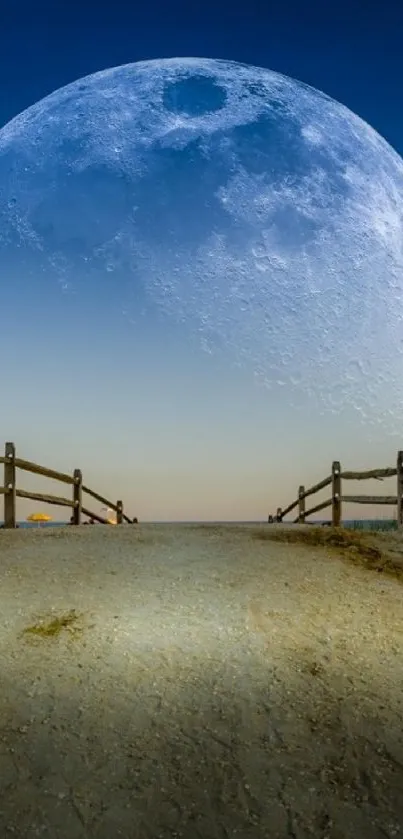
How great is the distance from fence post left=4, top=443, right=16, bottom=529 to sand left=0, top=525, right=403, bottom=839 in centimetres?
453

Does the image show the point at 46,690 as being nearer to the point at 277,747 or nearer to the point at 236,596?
the point at 277,747

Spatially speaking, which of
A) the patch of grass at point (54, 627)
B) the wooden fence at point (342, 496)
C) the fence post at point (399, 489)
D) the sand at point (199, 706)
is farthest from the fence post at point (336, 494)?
the patch of grass at point (54, 627)

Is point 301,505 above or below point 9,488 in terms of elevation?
below

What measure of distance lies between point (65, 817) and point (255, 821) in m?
0.94

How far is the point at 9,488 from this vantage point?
37.1 feet

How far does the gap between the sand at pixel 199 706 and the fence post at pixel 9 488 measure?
453 centimetres

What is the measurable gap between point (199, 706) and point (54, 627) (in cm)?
165

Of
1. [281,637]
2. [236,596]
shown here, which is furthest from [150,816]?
[236,596]

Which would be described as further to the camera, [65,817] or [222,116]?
[222,116]

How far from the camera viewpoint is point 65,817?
3156mm

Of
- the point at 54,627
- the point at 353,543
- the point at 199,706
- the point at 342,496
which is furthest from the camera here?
the point at 342,496

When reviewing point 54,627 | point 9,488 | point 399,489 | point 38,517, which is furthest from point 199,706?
point 38,517

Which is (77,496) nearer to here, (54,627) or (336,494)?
(336,494)

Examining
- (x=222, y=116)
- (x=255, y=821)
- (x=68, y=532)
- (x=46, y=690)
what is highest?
(x=222, y=116)
